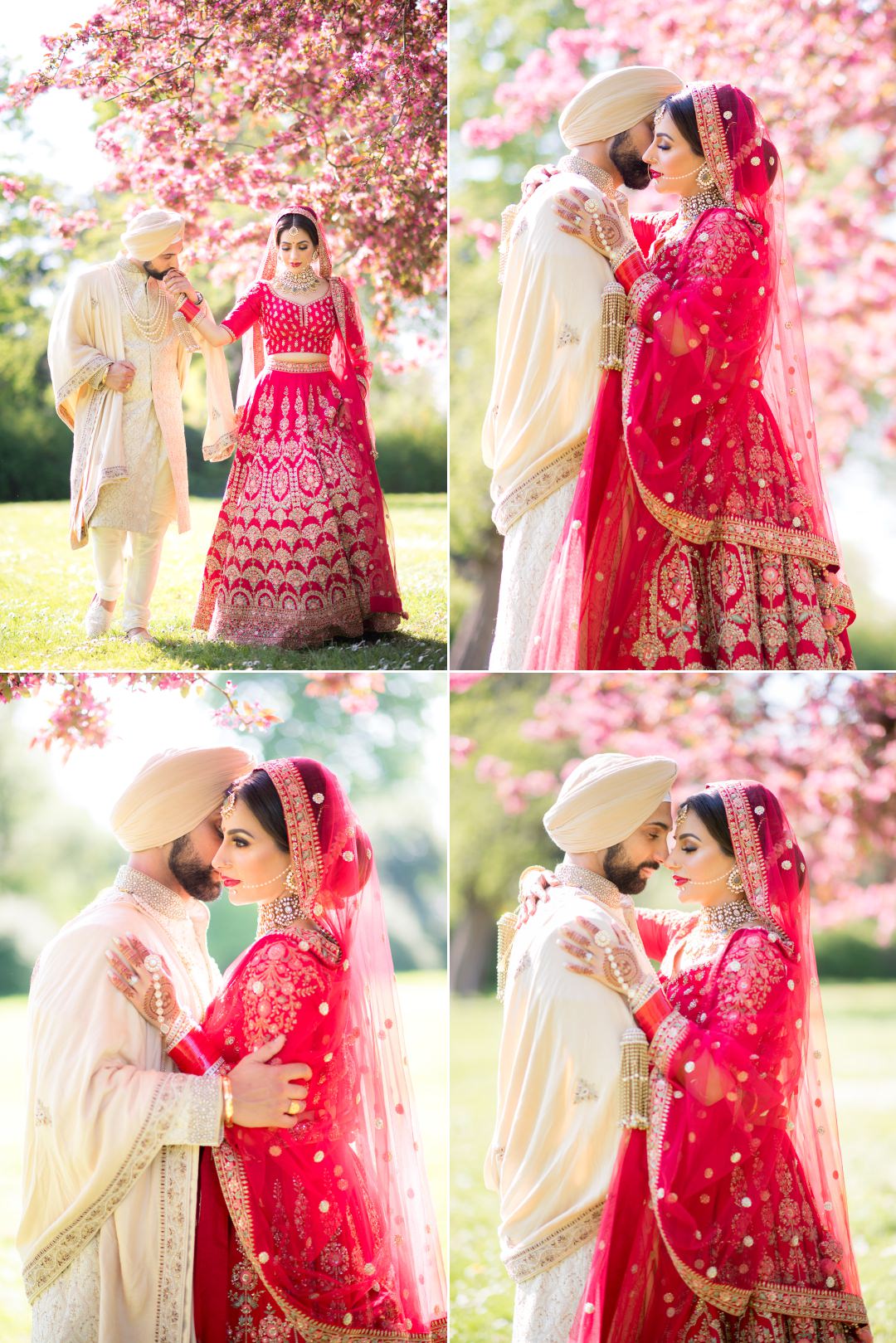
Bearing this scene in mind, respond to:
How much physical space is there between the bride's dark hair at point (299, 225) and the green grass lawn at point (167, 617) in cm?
104

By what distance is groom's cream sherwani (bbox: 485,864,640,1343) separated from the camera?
3.76 m

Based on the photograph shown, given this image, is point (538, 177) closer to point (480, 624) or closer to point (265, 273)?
point (265, 273)

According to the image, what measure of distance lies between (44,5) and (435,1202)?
5249 millimetres

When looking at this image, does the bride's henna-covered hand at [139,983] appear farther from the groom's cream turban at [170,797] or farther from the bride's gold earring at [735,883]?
the bride's gold earring at [735,883]

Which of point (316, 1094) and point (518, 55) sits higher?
point (518, 55)

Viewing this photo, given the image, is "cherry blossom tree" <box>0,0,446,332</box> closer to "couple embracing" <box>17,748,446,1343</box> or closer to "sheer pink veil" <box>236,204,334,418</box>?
"sheer pink veil" <box>236,204,334,418</box>

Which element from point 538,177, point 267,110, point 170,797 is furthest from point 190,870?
point 267,110

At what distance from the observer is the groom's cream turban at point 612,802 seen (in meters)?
3.97

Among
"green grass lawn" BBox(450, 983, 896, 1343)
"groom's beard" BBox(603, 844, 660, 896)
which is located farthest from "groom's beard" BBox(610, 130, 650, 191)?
"green grass lawn" BBox(450, 983, 896, 1343)

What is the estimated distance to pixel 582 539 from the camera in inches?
160

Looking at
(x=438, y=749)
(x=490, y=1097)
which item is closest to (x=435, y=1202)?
(x=490, y=1097)

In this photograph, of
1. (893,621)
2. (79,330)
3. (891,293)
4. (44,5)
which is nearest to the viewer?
(79,330)

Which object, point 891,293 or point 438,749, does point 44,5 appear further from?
point 891,293

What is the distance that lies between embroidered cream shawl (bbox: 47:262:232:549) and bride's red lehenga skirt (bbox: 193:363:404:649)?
171mm
